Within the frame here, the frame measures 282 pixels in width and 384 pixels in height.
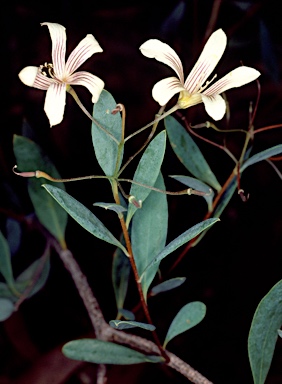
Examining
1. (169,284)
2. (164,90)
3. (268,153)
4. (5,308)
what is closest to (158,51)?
(164,90)

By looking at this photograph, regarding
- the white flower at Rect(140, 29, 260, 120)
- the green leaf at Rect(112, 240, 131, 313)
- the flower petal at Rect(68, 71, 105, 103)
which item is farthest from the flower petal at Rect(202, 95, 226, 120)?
the green leaf at Rect(112, 240, 131, 313)

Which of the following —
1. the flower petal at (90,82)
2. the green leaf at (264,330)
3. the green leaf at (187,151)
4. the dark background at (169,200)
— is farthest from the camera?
the dark background at (169,200)

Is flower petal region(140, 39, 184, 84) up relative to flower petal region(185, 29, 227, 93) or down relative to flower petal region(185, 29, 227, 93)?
up

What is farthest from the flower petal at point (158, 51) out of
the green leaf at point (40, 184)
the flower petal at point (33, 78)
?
the green leaf at point (40, 184)

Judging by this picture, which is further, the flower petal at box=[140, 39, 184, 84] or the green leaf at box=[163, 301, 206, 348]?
the green leaf at box=[163, 301, 206, 348]

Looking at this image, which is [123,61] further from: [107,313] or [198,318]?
[198,318]

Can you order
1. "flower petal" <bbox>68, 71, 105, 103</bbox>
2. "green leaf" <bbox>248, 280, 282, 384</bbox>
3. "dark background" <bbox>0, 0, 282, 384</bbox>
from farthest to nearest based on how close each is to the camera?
1. "dark background" <bbox>0, 0, 282, 384</bbox>
2. "green leaf" <bbox>248, 280, 282, 384</bbox>
3. "flower petal" <bbox>68, 71, 105, 103</bbox>

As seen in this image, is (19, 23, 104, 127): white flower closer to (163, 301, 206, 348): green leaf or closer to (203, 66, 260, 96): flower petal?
(203, 66, 260, 96): flower petal

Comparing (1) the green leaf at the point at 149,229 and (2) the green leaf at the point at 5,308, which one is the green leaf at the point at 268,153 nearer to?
(1) the green leaf at the point at 149,229

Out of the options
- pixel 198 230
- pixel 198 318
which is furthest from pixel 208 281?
pixel 198 230
